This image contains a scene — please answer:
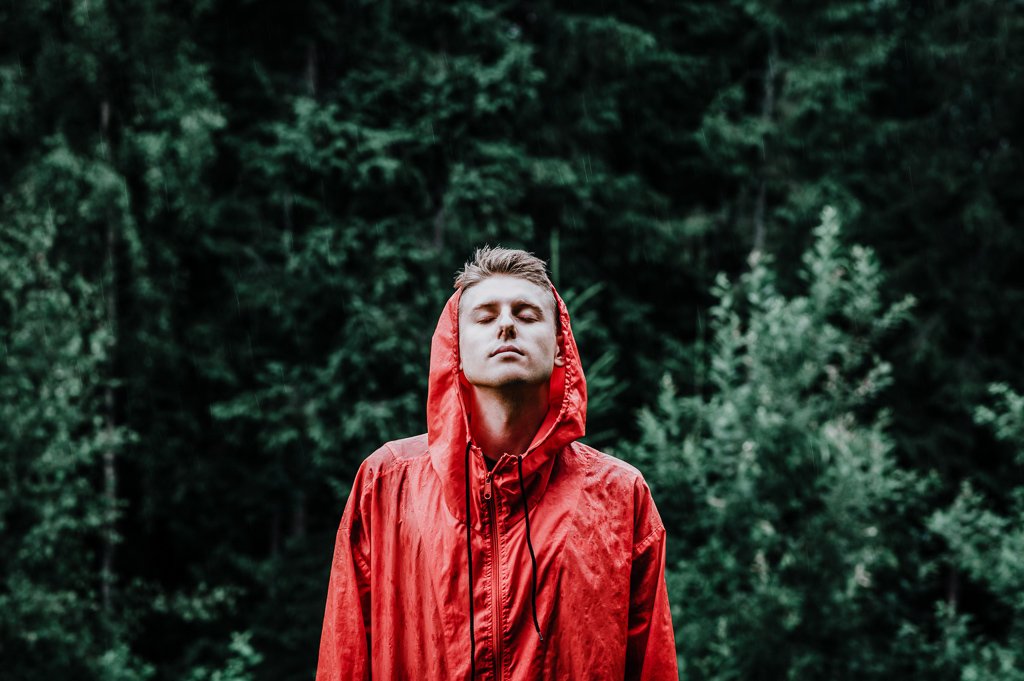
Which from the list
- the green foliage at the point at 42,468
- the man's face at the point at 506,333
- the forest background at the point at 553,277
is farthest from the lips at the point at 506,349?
the green foliage at the point at 42,468

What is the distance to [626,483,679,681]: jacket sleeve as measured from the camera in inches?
66.7

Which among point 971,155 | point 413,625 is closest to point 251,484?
point 413,625

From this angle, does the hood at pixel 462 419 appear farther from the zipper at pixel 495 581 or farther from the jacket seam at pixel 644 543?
the jacket seam at pixel 644 543

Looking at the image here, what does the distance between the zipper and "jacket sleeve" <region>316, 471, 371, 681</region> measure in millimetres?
328

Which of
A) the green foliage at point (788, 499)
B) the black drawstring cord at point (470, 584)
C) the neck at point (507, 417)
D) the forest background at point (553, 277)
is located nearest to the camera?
the black drawstring cord at point (470, 584)

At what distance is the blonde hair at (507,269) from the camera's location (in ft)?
5.56

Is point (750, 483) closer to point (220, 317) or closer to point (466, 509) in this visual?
point (466, 509)

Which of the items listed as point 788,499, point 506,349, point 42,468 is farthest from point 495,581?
point 42,468

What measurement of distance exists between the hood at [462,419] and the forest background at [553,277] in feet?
7.67

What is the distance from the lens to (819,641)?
468 centimetres

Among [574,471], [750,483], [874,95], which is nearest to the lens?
[574,471]

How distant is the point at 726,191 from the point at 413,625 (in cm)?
1090

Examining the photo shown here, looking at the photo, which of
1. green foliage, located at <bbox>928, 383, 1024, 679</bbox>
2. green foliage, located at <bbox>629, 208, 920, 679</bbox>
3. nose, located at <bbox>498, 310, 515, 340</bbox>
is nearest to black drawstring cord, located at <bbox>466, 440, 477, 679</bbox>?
nose, located at <bbox>498, 310, 515, 340</bbox>

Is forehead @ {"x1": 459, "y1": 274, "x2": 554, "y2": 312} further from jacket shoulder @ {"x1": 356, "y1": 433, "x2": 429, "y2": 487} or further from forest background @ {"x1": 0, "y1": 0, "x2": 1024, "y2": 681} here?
forest background @ {"x1": 0, "y1": 0, "x2": 1024, "y2": 681}
